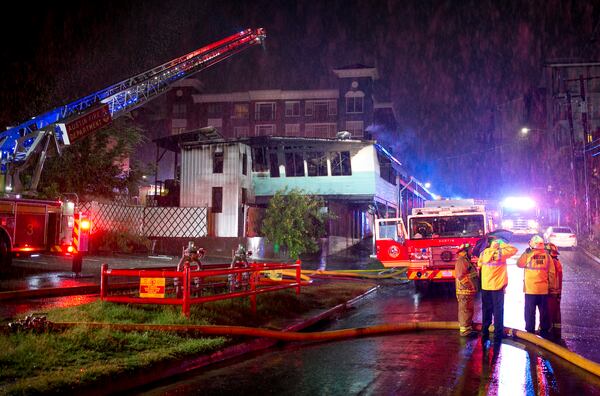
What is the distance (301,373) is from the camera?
652cm

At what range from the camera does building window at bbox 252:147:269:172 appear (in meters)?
33.5

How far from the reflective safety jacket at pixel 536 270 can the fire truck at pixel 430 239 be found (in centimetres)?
508

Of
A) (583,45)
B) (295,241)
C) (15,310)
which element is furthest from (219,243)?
(583,45)

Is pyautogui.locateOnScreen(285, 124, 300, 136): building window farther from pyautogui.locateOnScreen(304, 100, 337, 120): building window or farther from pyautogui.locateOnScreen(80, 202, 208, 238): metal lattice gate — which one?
pyautogui.locateOnScreen(80, 202, 208, 238): metal lattice gate

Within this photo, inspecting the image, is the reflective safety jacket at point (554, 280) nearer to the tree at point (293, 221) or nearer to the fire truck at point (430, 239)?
the fire truck at point (430, 239)

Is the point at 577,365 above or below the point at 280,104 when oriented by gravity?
below

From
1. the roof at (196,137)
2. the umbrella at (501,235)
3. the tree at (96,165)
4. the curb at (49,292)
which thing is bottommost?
the curb at (49,292)

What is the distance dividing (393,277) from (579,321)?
9666mm

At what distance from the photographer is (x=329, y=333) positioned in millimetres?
8688

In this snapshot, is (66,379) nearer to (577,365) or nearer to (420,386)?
(420,386)

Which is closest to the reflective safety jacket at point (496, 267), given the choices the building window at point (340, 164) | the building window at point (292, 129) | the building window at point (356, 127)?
the building window at point (340, 164)

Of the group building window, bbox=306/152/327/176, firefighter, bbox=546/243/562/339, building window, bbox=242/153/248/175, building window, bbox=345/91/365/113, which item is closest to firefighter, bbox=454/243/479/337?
Answer: firefighter, bbox=546/243/562/339

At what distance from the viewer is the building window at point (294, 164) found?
33019 millimetres

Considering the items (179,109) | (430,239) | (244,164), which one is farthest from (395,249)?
(179,109)
